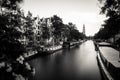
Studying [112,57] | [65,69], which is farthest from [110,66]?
[65,69]

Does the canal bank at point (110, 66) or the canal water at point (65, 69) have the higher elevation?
the canal bank at point (110, 66)

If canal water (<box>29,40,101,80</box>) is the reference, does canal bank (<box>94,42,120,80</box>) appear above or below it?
above

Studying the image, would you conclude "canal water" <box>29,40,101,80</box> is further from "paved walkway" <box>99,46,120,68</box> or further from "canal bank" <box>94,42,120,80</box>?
"paved walkway" <box>99,46,120,68</box>

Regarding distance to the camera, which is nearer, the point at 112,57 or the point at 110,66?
the point at 110,66

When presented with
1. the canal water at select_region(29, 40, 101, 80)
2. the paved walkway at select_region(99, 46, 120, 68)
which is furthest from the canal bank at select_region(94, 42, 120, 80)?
the canal water at select_region(29, 40, 101, 80)

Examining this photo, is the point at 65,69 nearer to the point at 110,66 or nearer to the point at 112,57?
the point at 112,57

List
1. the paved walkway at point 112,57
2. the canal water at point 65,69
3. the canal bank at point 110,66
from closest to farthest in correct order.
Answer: the canal bank at point 110,66
the paved walkway at point 112,57
the canal water at point 65,69

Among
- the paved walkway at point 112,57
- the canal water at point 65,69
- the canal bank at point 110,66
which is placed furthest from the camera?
the canal water at point 65,69

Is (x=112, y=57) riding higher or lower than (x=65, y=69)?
higher

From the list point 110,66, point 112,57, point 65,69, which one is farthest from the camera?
point 65,69

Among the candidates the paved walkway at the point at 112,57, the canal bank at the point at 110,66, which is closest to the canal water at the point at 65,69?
the canal bank at the point at 110,66

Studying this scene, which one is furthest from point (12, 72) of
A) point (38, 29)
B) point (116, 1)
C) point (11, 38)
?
point (38, 29)

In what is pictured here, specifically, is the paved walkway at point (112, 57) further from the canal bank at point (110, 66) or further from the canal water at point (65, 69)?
the canal water at point (65, 69)

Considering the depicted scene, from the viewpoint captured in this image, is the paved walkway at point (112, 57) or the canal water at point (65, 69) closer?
the paved walkway at point (112, 57)
